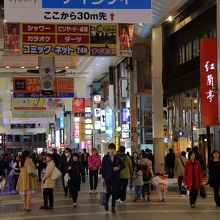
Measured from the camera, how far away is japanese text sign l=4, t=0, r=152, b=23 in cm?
1205

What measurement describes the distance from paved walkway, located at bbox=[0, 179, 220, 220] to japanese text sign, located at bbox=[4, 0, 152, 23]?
4327mm

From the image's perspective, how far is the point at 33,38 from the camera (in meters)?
20.1

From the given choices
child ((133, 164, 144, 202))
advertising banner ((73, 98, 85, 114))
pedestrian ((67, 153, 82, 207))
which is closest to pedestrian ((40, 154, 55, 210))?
pedestrian ((67, 153, 82, 207))

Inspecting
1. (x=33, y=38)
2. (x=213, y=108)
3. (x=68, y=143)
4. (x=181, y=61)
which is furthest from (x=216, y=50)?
(x=68, y=143)

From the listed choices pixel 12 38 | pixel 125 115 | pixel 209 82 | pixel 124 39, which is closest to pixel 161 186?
pixel 209 82

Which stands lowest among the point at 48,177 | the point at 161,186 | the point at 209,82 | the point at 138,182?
the point at 161,186

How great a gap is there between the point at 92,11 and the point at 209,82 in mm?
9776

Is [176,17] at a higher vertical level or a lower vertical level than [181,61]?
higher

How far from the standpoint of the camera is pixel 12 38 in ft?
68.2

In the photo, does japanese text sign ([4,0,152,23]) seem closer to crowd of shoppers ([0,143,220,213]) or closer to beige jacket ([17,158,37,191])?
crowd of shoppers ([0,143,220,213])

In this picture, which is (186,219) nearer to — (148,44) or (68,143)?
(148,44)

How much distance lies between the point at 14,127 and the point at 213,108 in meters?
55.0

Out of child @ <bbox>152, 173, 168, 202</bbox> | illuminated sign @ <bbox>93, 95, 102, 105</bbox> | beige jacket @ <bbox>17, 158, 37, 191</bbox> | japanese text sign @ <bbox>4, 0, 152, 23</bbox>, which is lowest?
child @ <bbox>152, 173, 168, 202</bbox>

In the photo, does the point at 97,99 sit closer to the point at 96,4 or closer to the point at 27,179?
the point at 27,179
